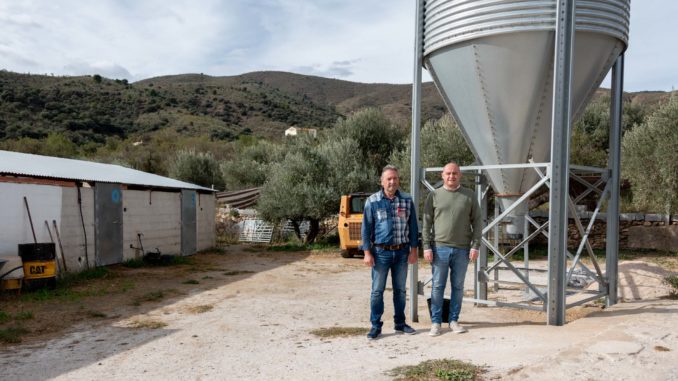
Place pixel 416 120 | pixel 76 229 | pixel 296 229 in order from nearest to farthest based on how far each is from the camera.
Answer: pixel 416 120
pixel 76 229
pixel 296 229

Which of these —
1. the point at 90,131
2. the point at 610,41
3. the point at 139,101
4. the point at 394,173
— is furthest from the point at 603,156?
the point at 139,101

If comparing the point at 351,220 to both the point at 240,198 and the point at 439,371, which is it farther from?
the point at 240,198

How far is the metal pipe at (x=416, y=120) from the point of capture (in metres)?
6.29

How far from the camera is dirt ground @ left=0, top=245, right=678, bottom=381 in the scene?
4.20 meters

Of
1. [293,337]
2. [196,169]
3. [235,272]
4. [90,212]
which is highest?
[196,169]

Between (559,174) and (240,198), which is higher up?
(559,174)

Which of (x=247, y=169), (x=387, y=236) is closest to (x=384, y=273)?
(x=387, y=236)

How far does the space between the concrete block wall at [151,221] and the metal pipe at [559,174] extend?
10.9 metres

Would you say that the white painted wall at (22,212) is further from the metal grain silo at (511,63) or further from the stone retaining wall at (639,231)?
the stone retaining wall at (639,231)

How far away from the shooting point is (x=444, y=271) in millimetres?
5398

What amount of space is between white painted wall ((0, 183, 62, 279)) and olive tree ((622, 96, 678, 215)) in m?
16.8

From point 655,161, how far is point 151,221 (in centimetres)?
1558

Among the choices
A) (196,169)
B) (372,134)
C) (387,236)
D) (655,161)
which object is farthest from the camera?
(196,169)

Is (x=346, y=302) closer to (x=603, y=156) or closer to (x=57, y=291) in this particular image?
(x=57, y=291)
